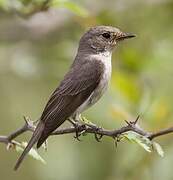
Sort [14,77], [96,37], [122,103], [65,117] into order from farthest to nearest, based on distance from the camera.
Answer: [14,77] → [96,37] → [122,103] → [65,117]

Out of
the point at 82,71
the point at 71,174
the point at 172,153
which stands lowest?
the point at 71,174

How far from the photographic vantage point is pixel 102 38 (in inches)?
278

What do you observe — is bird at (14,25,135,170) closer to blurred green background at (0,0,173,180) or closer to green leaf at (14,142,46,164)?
green leaf at (14,142,46,164)

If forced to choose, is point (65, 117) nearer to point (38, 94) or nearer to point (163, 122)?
point (163, 122)

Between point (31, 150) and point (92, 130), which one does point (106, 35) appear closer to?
point (92, 130)

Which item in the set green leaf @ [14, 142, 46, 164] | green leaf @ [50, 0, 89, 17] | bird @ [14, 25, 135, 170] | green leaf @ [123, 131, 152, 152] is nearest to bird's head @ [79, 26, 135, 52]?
bird @ [14, 25, 135, 170]

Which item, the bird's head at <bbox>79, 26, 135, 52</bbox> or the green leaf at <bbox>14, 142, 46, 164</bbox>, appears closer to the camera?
the green leaf at <bbox>14, 142, 46, 164</bbox>

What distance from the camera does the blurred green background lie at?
20.9ft

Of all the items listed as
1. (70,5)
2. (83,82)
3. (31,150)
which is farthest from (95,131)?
(83,82)

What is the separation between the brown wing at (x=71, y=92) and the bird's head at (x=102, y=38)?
0.72 ft

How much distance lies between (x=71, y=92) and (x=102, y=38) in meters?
0.83

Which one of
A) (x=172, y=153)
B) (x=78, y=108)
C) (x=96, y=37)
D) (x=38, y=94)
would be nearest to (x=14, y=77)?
(x=38, y=94)

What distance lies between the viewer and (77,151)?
7109 mm

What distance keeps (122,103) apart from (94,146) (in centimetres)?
65
